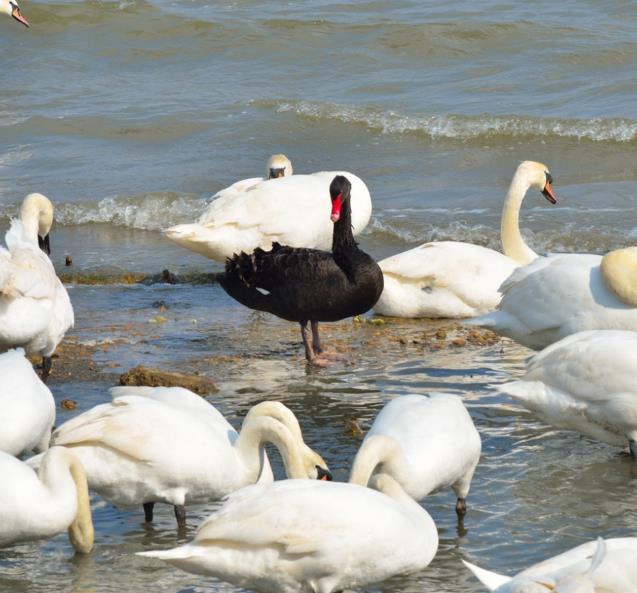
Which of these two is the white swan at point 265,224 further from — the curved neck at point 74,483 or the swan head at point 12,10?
the swan head at point 12,10

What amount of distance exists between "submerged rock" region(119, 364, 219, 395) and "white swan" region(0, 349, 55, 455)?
4.79 feet

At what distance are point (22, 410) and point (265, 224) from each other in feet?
16.2

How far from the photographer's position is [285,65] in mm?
21156

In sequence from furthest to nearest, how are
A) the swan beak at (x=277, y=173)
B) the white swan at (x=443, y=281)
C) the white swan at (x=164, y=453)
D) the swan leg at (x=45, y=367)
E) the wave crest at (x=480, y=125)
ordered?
the wave crest at (x=480, y=125), the swan beak at (x=277, y=173), the white swan at (x=443, y=281), the swan leg at (x=45, y=367), the white swan at (x=164, y=453)

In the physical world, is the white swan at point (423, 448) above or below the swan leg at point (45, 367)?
above

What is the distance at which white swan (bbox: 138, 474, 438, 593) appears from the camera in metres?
5.21

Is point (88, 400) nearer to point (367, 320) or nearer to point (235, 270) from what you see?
point (235, 270)

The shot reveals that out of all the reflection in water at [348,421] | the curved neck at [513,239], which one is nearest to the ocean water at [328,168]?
the reflection in water at [348,421]

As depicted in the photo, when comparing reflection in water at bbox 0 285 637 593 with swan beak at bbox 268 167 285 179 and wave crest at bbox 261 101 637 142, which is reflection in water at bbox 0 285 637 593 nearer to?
swan beak at bbox 268 167 285 179

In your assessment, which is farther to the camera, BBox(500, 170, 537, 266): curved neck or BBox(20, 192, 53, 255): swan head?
BBox(500, 170, 537, 266): curved neck

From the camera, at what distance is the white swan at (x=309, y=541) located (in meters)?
5.21

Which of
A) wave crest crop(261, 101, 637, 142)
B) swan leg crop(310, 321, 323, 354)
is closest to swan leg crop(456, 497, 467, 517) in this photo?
swan leg crop(310, 321, 323, 354)

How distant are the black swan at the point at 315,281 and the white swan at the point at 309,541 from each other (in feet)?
12.8

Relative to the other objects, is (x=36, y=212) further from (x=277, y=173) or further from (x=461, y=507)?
(x=461, y=507)
